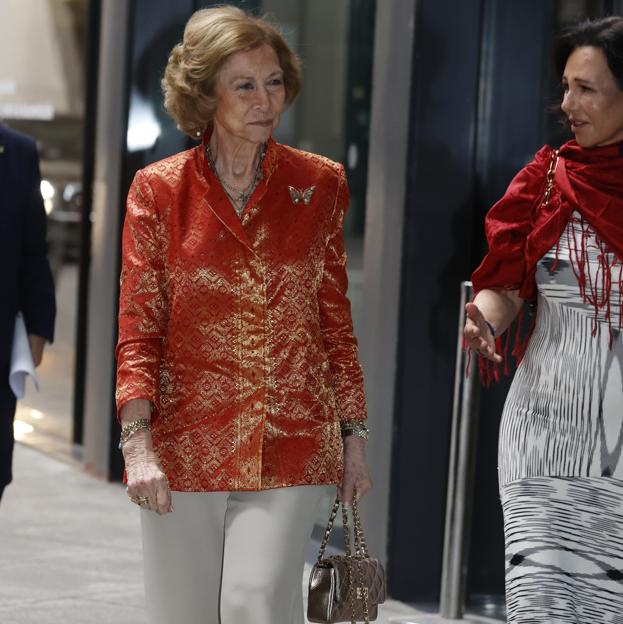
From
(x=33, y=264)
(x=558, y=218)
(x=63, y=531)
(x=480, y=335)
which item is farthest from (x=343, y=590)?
(x=63, y=531)

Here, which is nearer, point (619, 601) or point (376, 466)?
point (619, 601)

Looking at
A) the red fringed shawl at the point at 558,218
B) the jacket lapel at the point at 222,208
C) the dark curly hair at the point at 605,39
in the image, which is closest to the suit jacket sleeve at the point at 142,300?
the jacket lapel at the point at 222,208

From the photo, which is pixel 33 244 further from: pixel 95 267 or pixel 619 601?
pixel 95 267

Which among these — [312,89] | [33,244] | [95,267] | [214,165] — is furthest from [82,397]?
[214,165]

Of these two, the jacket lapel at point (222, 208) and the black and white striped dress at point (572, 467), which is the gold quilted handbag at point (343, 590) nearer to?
the black and white striped dress at point (572, 467)

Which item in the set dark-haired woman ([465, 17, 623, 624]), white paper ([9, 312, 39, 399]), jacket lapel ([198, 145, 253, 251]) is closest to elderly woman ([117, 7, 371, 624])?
jacket lapel ([198, 145, 253, 251])

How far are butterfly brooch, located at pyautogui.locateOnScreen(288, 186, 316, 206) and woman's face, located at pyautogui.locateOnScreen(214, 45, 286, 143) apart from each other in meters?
0.14

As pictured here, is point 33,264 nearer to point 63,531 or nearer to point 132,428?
point 132,428

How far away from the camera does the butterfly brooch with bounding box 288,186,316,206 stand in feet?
11.3

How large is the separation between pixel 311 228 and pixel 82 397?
6584mm

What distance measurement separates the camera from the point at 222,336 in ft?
10.9

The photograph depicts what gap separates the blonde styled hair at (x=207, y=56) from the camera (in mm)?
3412

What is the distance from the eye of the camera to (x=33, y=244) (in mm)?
5105

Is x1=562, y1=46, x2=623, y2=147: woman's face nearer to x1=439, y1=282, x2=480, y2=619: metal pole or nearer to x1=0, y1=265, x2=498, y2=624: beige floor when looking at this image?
x1=439, y1=282, x2=480, y2=619: metal pole
